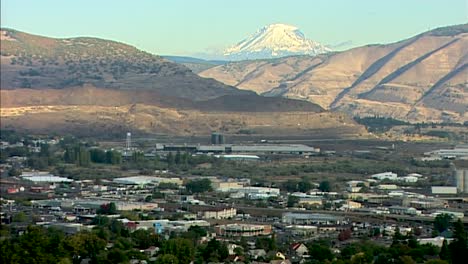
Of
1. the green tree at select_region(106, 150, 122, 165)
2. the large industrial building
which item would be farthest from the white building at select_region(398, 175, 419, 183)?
the green tree at select_region(106, 150, 122, 165)

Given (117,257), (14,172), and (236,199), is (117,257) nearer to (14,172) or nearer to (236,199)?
(236,199)

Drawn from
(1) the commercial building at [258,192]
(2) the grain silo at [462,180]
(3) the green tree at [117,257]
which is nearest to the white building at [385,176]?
(2) the grain silo at [462,180]

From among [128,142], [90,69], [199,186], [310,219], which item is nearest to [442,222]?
[310,219]

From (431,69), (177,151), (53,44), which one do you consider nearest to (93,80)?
(53,44)

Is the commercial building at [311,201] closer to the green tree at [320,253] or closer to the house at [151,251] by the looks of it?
the house at [151,251]

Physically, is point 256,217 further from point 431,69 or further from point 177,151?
point 431,69

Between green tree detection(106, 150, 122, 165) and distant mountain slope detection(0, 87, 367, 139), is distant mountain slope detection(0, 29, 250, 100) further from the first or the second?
green tree detection(106, 150, 122, 165)
